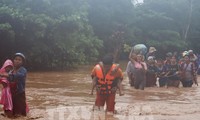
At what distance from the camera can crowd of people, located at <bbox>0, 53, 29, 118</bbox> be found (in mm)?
7191

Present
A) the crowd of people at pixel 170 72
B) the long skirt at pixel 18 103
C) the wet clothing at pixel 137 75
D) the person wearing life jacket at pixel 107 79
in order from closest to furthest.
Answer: the long skirt at pixel 18 103, the person wearing life jacket at pixel 107 79, the wet clothing at pixel 137 75, the crowd of people at pixel 170 72

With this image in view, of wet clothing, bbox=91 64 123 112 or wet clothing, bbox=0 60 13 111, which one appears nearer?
wet clothing, bbox=0 60 13 111

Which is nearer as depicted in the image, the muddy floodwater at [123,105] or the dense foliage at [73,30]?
the muddy floodwater at [123,105]

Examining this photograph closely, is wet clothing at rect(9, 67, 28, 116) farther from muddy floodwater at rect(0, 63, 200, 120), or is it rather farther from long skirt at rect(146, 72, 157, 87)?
long skirt at rect(146, 72, 157, 87)

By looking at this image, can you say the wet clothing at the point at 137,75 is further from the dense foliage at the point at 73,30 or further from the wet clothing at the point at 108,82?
the dense foliage at the point at 73,30

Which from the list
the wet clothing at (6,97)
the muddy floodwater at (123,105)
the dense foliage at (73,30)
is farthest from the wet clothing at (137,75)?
the dense foliage at (73,30)

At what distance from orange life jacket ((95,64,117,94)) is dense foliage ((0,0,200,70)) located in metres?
11.5

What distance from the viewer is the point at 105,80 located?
25.7 ft

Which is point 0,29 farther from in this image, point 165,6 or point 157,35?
point 165,6

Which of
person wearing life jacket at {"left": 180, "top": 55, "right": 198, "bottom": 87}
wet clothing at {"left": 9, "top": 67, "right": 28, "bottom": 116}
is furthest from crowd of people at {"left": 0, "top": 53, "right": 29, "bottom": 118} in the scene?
person wearing life jacket at {"left": 180, "top": 55, "right": 198, "bottom": 87}

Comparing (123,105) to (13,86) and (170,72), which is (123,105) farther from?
(170,72)

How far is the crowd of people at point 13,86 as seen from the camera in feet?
23.6

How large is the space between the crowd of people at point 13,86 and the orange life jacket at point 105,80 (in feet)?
4.94

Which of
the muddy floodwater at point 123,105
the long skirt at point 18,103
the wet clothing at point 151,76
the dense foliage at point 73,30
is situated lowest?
the muddy floodwater at point 123,105
